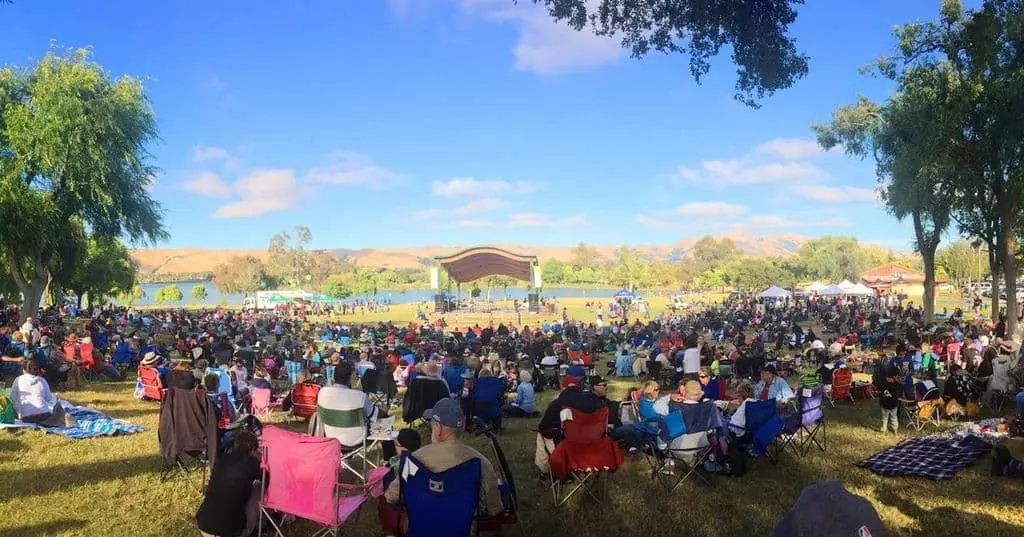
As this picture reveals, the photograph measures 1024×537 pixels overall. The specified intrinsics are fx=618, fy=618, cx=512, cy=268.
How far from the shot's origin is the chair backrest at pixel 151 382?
10219mm

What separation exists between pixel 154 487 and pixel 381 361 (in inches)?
269

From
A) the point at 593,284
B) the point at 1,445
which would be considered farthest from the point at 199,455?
the point at 593,284

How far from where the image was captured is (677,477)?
6.57m

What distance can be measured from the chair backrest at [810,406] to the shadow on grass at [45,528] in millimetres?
7270

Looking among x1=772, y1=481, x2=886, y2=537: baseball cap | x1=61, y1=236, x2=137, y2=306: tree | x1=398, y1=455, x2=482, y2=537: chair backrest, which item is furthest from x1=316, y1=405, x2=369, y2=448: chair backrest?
x1=61, y1=236, x2=137, y2=306: tree

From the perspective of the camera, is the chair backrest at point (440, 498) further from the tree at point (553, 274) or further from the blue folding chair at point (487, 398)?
the tree at point (553, 274)

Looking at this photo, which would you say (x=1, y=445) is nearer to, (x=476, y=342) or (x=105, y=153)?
(x=476, y=342)

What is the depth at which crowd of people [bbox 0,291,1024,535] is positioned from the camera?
4.57 meters

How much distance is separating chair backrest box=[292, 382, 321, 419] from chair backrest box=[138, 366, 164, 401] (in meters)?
2.63

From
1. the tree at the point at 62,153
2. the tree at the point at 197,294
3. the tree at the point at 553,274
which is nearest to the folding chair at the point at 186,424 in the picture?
the tree at the point at 62,153

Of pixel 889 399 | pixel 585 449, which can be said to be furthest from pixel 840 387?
pixel 585 449

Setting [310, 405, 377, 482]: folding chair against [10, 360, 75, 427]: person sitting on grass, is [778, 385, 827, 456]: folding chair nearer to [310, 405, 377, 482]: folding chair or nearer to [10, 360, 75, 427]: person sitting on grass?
[310, 405, 377, 482]: folding chair

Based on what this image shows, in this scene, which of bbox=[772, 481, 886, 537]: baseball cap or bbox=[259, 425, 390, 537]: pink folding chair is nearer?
bbox=[772, 481, 886, 537]: baseball cap

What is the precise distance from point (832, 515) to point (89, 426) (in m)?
9.47
